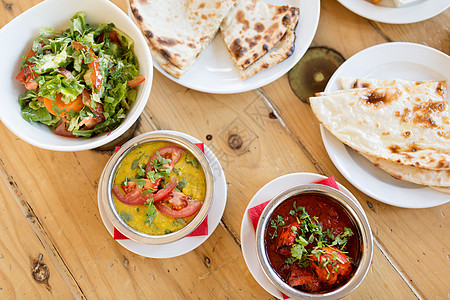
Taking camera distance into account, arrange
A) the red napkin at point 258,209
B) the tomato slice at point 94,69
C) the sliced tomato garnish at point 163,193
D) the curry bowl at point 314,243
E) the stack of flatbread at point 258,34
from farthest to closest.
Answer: the stack of flatbread at point 258,34
the red napkin at point 258,209
the sliced tomato garnish at point 163,193
the curry bowl at point 314,243
the tomato slice at point 94,69

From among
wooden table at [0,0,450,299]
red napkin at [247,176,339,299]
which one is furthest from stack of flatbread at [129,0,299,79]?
red napkin at [247,176,339,299]

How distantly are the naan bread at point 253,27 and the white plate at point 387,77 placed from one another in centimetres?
43

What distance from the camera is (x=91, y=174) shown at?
2299mm

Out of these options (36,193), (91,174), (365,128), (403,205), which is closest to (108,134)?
(91,174)

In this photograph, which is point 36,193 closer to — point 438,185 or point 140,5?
point 140,5

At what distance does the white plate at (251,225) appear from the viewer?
205 centimetres

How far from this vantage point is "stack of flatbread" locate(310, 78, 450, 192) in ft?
6.97

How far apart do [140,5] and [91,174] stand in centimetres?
104

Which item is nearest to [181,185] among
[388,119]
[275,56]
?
[275,56]

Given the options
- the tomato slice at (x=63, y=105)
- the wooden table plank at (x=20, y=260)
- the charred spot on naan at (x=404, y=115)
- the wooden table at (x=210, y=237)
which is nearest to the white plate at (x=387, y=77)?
the wooden table at (x=210, y=237)

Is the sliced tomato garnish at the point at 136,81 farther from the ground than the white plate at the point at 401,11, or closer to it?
closer to it

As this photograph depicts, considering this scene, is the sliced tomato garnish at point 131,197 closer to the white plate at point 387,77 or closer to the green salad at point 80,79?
the green salad at point 80,79

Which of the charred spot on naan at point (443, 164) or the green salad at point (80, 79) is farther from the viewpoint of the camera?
the charred spot on naan at point (443, 164)

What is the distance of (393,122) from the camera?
7.10 ft
